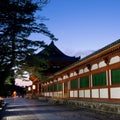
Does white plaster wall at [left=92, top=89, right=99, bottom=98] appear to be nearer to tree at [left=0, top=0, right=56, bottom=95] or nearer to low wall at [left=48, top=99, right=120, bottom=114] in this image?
low wall at [left=48, top=99, right=120, bottom=114]

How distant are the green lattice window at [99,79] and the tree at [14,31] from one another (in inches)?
607

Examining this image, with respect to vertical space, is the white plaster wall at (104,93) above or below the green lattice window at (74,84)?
below

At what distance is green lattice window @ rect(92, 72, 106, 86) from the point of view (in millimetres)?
25881

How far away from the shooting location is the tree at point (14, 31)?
9765 mm

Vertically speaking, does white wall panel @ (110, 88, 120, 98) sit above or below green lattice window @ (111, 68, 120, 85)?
below

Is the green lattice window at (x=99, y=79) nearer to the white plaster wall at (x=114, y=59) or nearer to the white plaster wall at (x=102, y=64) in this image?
the white plaster wall at (x=102, y=64)

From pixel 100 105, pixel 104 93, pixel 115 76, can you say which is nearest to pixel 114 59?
pixel 115 76

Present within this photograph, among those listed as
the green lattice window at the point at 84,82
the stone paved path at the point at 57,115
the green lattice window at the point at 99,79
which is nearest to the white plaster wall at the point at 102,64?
the green lattice window at the point at 99,79

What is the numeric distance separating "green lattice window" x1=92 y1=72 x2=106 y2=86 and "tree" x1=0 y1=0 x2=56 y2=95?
50.6 feet

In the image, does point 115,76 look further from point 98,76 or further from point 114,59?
point 98,76

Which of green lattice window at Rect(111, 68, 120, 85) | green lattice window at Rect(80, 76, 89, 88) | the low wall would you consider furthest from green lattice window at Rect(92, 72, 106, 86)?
green lattice window at Rect(80, 76, 89, 88)

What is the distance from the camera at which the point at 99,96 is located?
89.3 feet

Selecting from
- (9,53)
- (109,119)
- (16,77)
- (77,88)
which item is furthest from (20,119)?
(77,88)

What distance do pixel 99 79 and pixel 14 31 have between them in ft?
59.3
